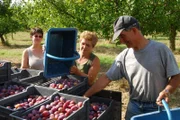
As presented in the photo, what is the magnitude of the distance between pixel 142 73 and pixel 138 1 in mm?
2860

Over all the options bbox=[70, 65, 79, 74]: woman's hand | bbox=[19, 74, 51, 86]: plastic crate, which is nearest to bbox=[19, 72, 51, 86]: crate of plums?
bbox=[19, 74, 51, 86]: plastic crate

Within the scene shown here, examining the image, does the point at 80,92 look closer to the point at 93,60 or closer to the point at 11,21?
the point at 93,60

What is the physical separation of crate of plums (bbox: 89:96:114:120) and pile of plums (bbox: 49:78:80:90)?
27 cm

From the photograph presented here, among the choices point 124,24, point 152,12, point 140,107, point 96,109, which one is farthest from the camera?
point 152,12

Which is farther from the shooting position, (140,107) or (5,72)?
(5,72)

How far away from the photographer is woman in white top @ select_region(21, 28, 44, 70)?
3.59 metres

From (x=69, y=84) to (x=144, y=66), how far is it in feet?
2.91

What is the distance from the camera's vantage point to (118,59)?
2447 millimetres

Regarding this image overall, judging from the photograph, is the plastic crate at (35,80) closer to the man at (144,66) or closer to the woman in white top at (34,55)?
the woman in white top at (34,55)

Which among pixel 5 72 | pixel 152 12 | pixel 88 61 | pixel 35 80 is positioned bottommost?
pixel 35 80

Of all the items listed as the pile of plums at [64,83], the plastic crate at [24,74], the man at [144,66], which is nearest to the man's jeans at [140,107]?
the man at [144,66]

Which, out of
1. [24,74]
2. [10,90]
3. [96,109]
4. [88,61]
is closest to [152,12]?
[88,61]

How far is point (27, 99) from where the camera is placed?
7.97 feet

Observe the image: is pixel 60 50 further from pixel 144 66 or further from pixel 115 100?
pixel 144 66
